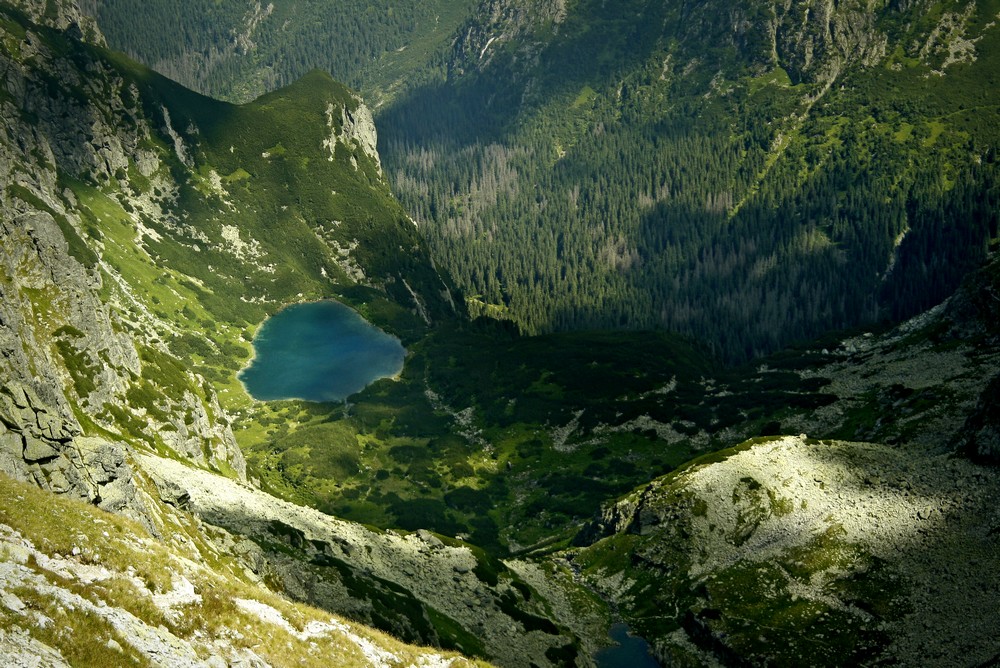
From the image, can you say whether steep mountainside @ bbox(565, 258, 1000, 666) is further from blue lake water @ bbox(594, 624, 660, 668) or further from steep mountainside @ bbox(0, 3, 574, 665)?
steep mountainside @ bbox(0, 3, 574, 665)

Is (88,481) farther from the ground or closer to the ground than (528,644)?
farther from the ground

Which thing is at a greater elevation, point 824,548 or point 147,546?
point 147,546

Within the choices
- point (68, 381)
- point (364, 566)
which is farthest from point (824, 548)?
point (68, 381)

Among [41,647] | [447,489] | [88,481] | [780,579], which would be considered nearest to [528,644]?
[780,579]

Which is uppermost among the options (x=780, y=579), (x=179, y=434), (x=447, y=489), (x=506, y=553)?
(x=179, y=434)

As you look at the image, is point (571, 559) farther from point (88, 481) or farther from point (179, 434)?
point (88, 481)

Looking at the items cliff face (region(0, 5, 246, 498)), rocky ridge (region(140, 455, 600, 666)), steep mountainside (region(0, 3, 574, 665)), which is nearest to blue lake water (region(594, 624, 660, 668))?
rocky ridge (region(140, 455, 600, 666))

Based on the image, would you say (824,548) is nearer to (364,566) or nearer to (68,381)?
(364,566)

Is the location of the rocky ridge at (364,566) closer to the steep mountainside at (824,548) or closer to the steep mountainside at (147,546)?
the steep mountainside at (147,546)
